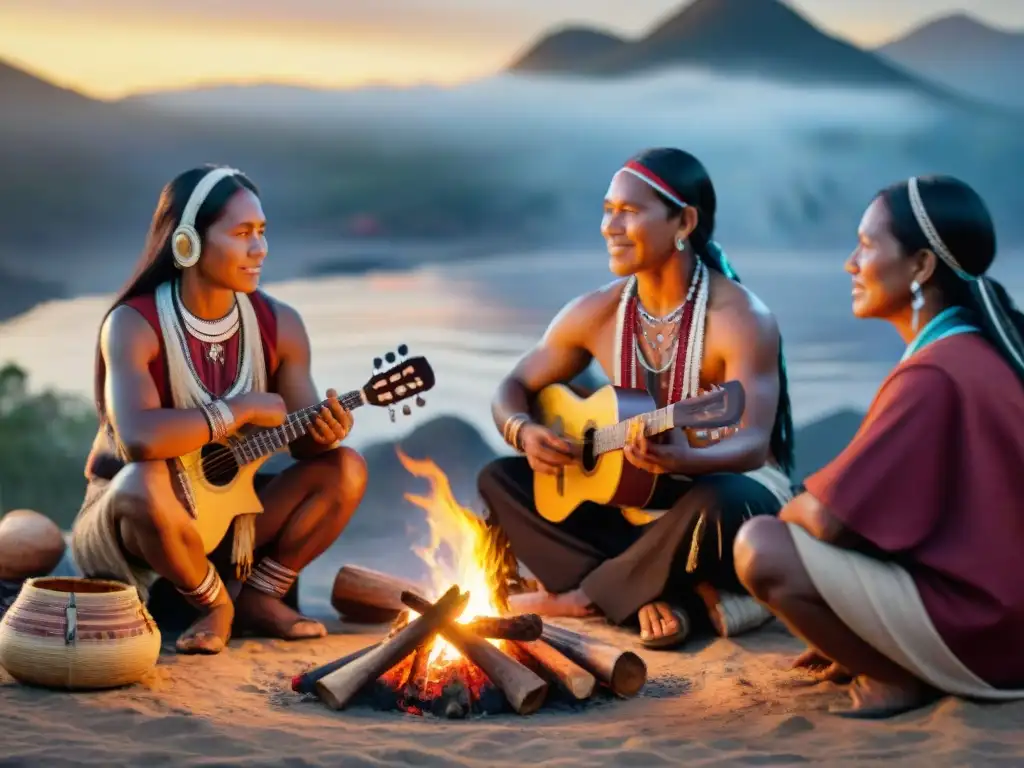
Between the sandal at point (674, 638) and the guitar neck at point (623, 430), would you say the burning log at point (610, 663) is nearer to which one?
the sandal at point (674, 638)

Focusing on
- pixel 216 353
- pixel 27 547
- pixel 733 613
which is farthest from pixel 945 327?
pixel 27 547

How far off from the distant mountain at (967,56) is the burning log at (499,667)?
21.5 ft

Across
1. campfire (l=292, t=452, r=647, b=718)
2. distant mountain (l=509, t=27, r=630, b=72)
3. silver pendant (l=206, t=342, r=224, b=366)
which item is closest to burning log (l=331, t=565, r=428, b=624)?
campfire (l=292, t=452, r=647, b=718)

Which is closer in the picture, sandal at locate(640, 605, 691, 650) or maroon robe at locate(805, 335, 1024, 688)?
maroon robe at locate(805, 335, 1024, 688)

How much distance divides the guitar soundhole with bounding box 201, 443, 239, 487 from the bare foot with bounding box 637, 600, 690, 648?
1523mm

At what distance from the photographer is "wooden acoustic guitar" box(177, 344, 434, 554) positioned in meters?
5.47

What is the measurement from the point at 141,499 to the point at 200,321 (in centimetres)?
68

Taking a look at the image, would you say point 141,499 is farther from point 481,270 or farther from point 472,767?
point 481,270

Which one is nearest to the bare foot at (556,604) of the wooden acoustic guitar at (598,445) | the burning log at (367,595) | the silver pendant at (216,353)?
the wooden acoustic guitar at (598,445)

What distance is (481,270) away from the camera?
400 inches

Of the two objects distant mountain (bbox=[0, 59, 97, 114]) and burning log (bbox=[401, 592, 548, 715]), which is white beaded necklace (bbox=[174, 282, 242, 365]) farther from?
distant mountain (bbox=[0, 59, 97, 114])

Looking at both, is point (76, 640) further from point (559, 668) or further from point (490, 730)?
point (559, 668)

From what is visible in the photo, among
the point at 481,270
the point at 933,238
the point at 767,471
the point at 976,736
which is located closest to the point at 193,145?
the point at 481,270

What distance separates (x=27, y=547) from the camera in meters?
5.96
